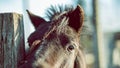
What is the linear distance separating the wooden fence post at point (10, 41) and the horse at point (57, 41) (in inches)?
6.0

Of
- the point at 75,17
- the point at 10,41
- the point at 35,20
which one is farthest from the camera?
the point at 35,20

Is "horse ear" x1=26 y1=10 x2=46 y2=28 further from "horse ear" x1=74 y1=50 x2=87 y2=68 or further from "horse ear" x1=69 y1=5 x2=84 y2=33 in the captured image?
"horse ear" x1=74 y1=50 x2=87 y2=68

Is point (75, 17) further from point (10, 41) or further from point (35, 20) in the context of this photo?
point (10, 41)

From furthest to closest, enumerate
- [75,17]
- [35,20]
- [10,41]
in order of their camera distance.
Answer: [35,20], [75,17], [10,41]

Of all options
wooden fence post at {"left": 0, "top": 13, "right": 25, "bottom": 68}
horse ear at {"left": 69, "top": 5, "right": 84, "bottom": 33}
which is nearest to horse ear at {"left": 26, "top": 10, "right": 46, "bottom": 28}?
horse ear at {"left": 69, "top": 5, "right": 84, "bottom": 33}

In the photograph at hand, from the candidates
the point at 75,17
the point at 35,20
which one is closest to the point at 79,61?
the point at 75,17

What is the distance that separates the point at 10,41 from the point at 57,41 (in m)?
0.47

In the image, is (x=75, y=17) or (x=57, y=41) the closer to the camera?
(x=57, y=41)

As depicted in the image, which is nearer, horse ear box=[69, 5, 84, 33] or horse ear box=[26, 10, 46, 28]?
horse ear box=[69, 5, 84, 33]

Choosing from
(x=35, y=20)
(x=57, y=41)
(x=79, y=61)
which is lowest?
(x=79, y=61)

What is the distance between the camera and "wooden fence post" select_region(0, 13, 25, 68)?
3494 millimetres

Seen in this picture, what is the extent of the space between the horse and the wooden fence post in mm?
153

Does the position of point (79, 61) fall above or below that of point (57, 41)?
below

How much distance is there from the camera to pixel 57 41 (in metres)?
3.55
